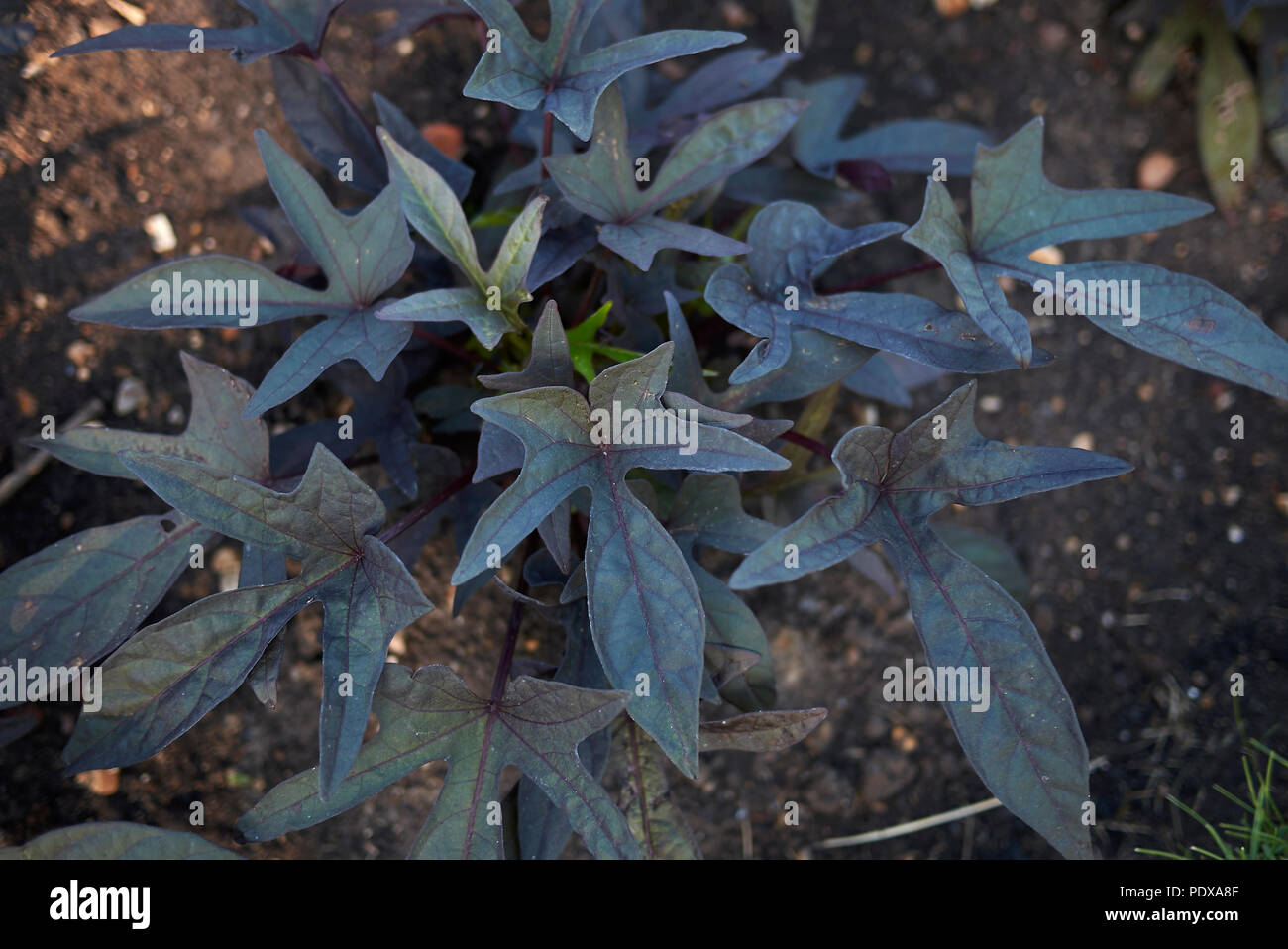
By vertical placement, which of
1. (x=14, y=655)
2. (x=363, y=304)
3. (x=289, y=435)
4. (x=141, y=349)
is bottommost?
(x=14, y=655)

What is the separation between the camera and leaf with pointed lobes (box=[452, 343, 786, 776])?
1.15 m

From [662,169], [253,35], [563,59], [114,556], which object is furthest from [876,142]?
[114,556]

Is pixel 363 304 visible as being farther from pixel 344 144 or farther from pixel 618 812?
pixel 618 812

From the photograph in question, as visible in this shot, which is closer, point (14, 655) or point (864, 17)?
point (14, 655)

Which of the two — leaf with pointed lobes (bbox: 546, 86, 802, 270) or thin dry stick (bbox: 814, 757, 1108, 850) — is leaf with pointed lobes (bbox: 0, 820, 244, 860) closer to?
leaf with pointed lobes (bbox: 546, 86, 802, 270)

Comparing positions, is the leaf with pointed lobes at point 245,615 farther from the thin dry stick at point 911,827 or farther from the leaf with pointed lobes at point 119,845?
the thin dry stick at point 911,827

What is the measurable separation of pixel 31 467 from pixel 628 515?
4.74ft

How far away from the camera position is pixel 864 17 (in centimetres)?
230

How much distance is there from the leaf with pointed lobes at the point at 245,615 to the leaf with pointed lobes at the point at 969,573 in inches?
20.4

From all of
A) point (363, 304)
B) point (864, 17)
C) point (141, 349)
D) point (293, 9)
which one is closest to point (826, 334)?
point (363, 304)

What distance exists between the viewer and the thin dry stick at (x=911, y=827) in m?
2.02
